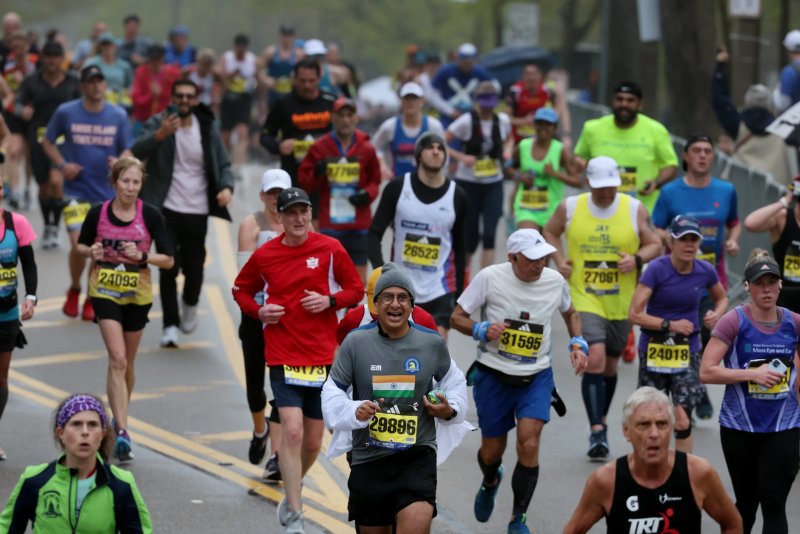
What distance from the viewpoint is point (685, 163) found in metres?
13.3

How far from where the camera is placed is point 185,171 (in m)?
15.0

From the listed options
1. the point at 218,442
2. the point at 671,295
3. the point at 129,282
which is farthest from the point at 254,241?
the point at 671,295

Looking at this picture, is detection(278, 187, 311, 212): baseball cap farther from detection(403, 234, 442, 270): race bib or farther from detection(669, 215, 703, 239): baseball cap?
detection(403, 234, 442, 270): race bib

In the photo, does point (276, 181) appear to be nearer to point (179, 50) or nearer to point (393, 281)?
point (393, 281)

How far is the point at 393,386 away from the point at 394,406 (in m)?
0.09

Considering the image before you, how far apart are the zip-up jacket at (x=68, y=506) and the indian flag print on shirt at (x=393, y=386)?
143 centimetres

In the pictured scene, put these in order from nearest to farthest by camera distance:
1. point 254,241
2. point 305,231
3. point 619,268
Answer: point 305,231
point 254,241
point 619,268

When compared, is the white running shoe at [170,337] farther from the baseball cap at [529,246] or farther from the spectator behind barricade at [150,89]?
the spectator behind barricade at [150,89]

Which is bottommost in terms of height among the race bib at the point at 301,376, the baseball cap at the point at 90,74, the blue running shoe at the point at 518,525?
the blue running shoe at the point at 518,525

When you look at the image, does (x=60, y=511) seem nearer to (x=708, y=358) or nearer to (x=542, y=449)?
(x=708, y=358)

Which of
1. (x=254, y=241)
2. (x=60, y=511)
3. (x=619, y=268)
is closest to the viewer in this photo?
(x=60, y=511)

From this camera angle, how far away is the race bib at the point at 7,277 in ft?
37.0

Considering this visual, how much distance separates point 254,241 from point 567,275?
229 cm

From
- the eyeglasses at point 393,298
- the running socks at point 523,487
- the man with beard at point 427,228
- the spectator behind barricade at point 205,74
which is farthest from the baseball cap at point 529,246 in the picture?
the spectator behind barricade at point 205,74
